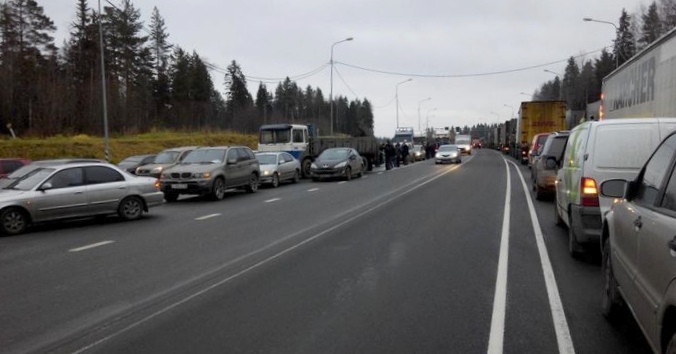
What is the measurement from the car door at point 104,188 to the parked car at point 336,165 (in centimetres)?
1317

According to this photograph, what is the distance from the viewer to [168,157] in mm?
22688

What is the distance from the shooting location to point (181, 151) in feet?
74.5

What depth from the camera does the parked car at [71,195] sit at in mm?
11164

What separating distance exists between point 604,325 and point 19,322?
5450mm

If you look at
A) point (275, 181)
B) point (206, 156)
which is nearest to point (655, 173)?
point (206, 156)

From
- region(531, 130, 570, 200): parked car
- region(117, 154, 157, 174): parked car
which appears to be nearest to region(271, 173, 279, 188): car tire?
region(117, 154, 157, 174): parked car

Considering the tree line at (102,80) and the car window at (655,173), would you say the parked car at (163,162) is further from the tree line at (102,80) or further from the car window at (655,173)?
the car window at (655,173)

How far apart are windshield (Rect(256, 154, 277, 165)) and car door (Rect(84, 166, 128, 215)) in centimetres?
1107

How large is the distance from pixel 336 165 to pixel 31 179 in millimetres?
15088

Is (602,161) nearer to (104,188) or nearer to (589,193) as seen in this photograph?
(589,193)

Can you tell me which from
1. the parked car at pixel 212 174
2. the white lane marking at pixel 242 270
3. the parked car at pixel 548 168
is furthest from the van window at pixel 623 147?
the parked car at pixel 212 174

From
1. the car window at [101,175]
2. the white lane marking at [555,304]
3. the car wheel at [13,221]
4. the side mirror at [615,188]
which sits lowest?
the white lane marking at [555,304]

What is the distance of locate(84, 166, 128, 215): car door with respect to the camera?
40.0 feet

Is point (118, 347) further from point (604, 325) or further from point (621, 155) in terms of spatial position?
point (621, 155)
